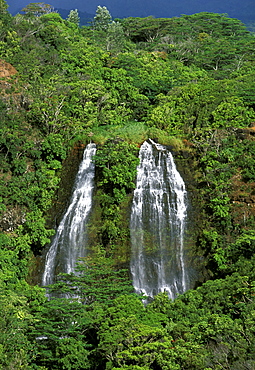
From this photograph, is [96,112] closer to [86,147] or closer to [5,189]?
[86,147]

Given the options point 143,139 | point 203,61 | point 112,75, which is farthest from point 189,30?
point 143,139

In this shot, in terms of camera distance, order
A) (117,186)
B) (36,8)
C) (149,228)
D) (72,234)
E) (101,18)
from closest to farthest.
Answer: (149,228), (72,234), (117,186), (36,8), (101,18)

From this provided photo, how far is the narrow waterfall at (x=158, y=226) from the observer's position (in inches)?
816

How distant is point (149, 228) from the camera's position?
21.9m

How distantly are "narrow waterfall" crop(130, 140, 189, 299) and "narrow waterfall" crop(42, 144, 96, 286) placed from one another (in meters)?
2.40

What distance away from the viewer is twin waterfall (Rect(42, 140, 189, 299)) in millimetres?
20812

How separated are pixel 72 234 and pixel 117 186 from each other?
325cm

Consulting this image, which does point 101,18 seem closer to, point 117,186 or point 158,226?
point 117,186

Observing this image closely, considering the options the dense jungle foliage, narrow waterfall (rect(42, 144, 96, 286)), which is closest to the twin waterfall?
narrow waterfall (rect(42, 144, 96, 286))

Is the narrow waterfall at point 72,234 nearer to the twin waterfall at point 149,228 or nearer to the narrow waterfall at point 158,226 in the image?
the twin waterfall at point 149,228

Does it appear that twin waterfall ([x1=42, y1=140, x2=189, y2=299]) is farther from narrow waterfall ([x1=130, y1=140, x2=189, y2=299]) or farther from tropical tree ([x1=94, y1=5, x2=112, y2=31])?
tropical tree ([x1=94, y1=5, x2=112, y2=31])

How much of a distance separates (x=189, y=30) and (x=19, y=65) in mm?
23151

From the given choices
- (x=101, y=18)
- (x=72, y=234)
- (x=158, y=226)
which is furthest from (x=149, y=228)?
(x=101, y=18)

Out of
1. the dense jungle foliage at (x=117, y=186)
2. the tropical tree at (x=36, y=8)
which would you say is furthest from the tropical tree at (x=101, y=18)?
the dense jungle foliage at (x=117, y=186)
